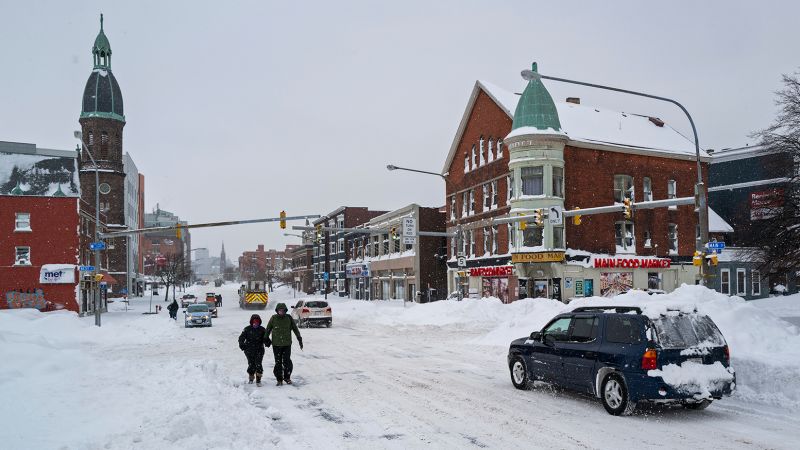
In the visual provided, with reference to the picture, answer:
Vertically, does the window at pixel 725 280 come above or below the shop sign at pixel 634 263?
below

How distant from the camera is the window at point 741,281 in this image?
57.2m

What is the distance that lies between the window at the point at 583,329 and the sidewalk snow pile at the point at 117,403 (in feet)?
18.7

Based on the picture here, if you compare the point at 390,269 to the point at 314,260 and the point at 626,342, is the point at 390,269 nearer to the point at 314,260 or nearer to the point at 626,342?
the point at 314,260

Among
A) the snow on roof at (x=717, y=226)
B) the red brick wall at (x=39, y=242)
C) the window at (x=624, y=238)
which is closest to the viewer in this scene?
the red brick wall at (x=39, y=242)

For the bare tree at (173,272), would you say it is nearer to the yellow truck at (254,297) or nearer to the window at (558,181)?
the yellow truck at (254,297)

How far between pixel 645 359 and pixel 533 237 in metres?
34.8

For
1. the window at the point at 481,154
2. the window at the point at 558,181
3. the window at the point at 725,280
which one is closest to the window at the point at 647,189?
the window at the point at 558,181

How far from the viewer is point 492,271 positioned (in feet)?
160

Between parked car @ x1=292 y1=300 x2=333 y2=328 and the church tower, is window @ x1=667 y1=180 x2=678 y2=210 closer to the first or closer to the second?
parked car @ x1=292 y1=300 x2=333 y2=328

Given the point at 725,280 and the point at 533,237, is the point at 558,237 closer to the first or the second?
the point at 533,237

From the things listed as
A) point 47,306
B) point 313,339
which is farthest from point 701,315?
point 47,306

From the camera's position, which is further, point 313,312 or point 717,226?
point 717,226

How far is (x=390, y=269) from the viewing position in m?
69.5

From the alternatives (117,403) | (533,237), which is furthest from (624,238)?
(117,403)
